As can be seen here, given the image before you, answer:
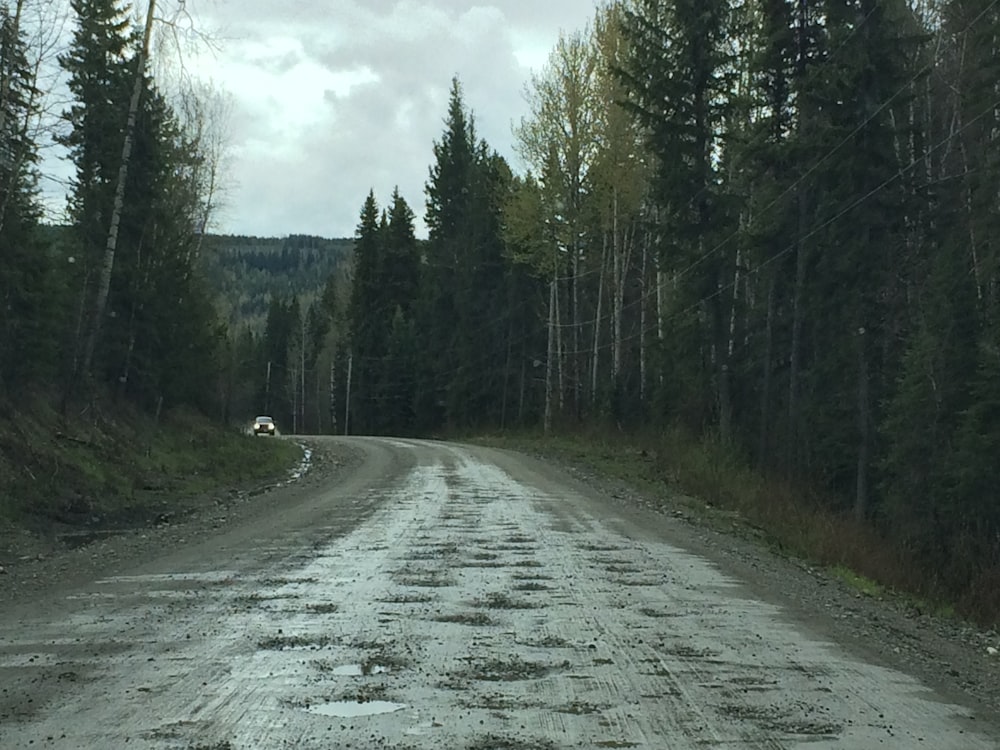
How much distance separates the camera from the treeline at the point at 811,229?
69.0ft

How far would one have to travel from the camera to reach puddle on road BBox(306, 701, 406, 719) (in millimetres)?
5312

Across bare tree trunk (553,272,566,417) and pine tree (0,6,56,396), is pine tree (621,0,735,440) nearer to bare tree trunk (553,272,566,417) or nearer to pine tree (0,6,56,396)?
bare tree trunk (553,272,566,417)

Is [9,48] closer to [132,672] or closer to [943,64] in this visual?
[132,672]

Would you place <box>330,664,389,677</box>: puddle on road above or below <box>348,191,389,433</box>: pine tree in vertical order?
below

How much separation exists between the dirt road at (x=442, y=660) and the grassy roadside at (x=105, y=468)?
158 inches

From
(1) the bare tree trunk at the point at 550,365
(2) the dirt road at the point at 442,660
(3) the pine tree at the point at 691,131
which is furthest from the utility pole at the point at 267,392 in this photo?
(2) the dirt road at the point at 442,660

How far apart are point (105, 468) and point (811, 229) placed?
18.5m

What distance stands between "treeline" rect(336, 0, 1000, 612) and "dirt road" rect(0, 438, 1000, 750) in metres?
5.88

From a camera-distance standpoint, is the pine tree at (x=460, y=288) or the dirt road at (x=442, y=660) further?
the pine tree at (x=460, y=288)

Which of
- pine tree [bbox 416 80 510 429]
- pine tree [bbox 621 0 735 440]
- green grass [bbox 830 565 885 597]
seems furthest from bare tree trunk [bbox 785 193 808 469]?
pine tree [bbox 416 80 510 429]

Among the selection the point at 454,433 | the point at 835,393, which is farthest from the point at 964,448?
the point at 454,433

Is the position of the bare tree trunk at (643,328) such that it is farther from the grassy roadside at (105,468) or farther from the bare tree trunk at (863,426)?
the grassy roadside at (105,468)

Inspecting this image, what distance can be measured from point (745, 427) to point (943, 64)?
12.4 metres

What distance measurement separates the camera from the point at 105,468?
18.4 m
